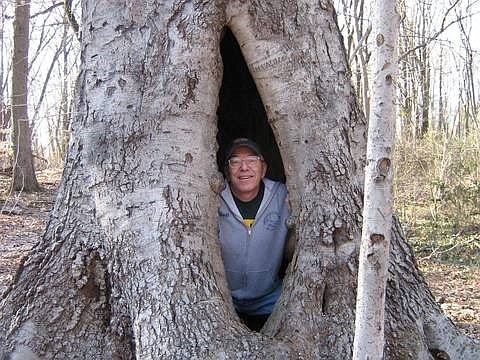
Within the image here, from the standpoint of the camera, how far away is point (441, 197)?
8695 millimetres

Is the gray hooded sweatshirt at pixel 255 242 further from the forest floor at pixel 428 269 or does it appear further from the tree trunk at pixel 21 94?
the tree trunk at pixel 21 94

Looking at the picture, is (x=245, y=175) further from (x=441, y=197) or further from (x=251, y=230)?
(x=441, y=197)

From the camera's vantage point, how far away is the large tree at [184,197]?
9.28ft

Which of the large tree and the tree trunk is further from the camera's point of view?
the tree trunk

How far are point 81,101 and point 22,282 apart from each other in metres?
0.93

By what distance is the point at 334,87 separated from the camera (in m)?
3.12

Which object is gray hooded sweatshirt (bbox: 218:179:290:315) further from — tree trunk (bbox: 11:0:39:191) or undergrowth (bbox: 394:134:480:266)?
tree trunk (bbox: 11:0:39:191)

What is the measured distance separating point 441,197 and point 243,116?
5.17 m

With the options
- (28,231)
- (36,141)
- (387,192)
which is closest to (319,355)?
(387,192)

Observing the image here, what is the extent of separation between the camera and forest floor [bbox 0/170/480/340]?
5226 millimetres

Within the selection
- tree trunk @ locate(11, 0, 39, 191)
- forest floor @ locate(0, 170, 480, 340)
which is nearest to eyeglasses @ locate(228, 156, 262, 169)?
forest floor @ locate(0, 170, 480, 340)

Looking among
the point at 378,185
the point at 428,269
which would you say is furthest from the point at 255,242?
the point at 428,269

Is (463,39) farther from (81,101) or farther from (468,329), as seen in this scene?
(81,101)

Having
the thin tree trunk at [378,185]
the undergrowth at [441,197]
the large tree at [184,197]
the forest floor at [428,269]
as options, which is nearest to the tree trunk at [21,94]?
the forest floor at [428,269]
